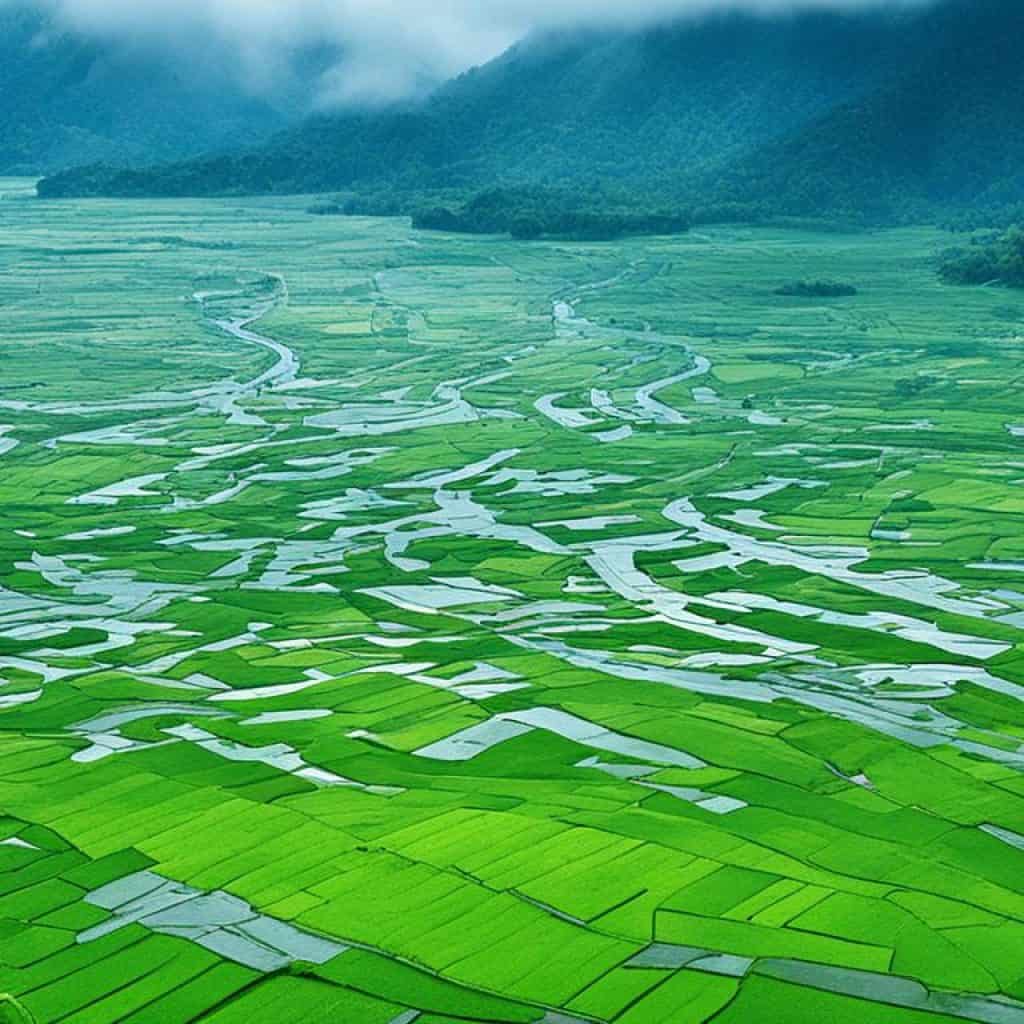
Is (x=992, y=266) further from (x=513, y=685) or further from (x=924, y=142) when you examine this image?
(x=513, y=685)

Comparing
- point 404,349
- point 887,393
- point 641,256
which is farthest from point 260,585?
point 641,256

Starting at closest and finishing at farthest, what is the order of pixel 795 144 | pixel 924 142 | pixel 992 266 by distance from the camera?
pixel 992 266
pixel 924 142
pixel 795 144

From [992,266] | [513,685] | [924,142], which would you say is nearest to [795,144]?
[924,142]

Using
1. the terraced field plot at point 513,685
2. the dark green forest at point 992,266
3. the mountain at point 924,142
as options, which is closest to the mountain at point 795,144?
the mountain at point 924,142

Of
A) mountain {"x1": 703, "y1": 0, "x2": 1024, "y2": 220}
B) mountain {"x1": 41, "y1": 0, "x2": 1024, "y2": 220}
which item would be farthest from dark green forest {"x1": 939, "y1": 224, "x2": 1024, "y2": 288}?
mountain {"x1": 703, "y1": 0, "x2": 1024, "y2": 220}

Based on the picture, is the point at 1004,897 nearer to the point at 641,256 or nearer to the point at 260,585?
the point at 260,585

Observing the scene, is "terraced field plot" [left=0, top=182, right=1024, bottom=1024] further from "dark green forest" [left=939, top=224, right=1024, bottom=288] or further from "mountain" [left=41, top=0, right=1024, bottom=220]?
"mountain" [left=41, top=0, right=1024, bottom=220]

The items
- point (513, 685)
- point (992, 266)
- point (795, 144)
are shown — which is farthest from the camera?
point (795, 144)
